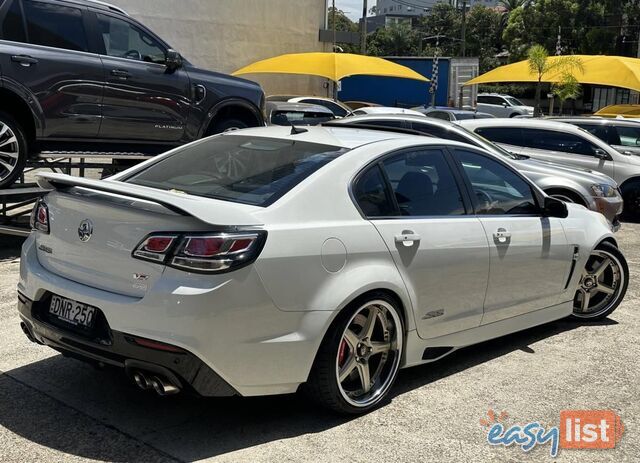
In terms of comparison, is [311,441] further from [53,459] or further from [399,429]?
[53,459]

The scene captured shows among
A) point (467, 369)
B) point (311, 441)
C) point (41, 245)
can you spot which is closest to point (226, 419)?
point (311, 441)

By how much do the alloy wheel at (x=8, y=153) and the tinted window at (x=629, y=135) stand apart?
35.4 ft

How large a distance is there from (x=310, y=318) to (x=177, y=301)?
0.69m

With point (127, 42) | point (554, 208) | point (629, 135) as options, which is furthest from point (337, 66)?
point (554, 208)

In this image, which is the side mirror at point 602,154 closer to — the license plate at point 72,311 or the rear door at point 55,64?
the rear door at point 55,64

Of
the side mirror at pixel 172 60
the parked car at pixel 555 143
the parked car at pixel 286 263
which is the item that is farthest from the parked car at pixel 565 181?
the parked car at pixel 286 263

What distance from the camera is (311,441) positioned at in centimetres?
382

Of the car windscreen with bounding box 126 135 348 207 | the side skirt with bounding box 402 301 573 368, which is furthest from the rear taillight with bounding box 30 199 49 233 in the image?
the side skirt with bounding box 402 301 573 368

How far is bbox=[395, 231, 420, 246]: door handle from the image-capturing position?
422cm

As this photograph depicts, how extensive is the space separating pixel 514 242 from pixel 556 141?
25.7 feet

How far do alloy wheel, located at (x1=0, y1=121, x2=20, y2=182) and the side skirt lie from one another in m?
4.57

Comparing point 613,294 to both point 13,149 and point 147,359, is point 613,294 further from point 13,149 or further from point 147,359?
point 13,149

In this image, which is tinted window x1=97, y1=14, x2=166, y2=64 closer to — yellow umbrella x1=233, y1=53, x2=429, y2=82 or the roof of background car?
the roof of background car

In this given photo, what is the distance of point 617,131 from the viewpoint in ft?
45.2
